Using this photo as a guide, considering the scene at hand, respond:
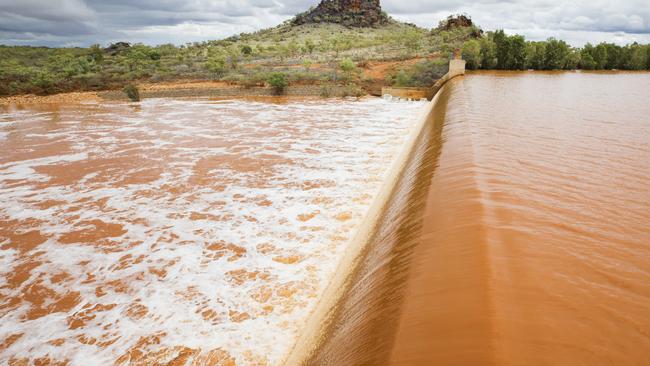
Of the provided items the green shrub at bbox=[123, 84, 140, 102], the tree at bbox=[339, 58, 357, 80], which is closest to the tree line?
the tree at bbox=[339, 58, 357, 80]

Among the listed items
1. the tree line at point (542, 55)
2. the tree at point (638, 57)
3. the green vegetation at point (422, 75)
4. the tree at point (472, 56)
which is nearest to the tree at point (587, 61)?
the tree line at point (542, 55)

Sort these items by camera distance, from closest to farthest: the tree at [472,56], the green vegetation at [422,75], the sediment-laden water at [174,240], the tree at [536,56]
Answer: the sediment-laden water at [174,240]
the green vegetation at [422,75]
the tree at [472,56]
the tree at [536,56]

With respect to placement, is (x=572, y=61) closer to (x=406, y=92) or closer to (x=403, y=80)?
(x=403, y=80)

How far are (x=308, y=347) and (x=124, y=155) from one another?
10.5 meters

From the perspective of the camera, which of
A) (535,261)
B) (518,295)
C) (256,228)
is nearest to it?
(518,295)

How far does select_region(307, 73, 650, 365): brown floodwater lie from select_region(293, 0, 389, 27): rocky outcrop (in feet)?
289

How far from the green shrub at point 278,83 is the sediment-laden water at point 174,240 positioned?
14.3 m

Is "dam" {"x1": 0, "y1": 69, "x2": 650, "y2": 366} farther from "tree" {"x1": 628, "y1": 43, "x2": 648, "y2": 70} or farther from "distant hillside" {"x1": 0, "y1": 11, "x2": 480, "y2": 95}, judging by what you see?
"tree" {"x1": 628, "y1": 43, "x2": 648, "y2": 70}

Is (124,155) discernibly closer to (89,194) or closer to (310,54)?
(89,194)

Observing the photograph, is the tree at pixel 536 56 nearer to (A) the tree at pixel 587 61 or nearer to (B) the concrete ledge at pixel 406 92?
(A) the tree at pixel 587 61

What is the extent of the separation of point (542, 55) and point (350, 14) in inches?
2654

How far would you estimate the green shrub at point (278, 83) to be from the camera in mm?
27062

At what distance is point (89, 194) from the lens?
8.37m

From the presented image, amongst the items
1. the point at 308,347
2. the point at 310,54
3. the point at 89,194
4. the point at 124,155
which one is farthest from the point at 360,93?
the point at 310,54
